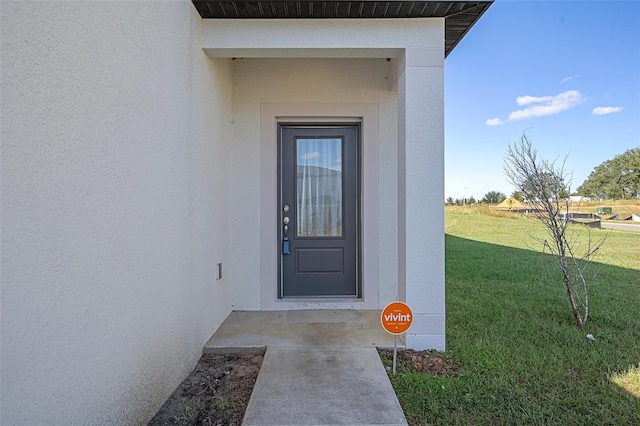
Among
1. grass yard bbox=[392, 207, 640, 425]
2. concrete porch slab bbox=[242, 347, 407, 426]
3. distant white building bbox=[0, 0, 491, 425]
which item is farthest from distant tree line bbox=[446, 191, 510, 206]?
concrete porch slab bbox=[242, 347, 407, 426]

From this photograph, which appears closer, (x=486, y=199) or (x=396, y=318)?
(x=396, y=318)

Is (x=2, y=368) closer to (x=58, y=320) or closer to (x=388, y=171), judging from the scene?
(x=58, y=320)

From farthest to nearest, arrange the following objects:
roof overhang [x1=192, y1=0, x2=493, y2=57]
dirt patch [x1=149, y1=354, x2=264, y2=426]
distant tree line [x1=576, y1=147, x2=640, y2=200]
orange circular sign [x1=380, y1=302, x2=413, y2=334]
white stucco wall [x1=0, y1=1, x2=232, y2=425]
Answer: distant tree line [x1=576, y1=147, x2=640, y2=200], roof overhang [x1=192, y1=0, x2=493, y2=57], orange circular sign [x1=380, y1=302, x2=413, y2=334], dirt patch [x1=149, y1=354, x2=264, y2=426], white stucco wall [x1=0, y1=1, x2=232, y2=425]

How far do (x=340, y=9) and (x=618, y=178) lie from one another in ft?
138

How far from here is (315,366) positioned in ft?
8.68

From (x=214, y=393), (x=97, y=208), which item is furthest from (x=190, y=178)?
(x=214, y=393)

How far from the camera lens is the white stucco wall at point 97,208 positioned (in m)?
1.20

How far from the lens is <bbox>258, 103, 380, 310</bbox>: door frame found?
3.99 meters

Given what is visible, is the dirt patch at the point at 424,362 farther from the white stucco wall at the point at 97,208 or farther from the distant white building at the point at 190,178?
the white stucco wall at the point at 97,208

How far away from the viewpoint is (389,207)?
4.00 m

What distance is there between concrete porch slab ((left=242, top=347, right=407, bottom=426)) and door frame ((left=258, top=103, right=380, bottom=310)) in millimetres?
1089

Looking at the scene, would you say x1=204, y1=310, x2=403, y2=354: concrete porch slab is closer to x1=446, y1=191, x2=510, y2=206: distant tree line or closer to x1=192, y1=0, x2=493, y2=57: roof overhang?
x1=192, y1=0, x2=493, y2=57: roof overhang

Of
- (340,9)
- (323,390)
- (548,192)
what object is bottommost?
(323,390)

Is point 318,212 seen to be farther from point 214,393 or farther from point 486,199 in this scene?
point 486,199
